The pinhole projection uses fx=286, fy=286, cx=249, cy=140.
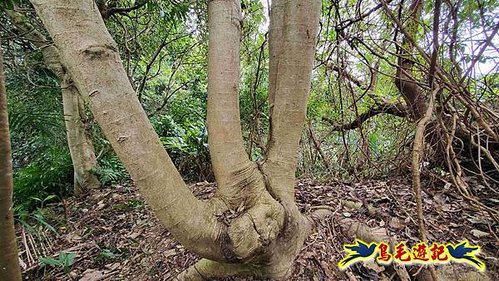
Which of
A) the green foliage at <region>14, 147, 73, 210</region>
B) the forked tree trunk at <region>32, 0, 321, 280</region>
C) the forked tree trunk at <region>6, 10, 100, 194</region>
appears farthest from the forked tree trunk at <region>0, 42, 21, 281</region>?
the forked tree trunk at <region>6, 10, 100, 194</region>

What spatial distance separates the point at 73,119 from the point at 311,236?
2.71 m

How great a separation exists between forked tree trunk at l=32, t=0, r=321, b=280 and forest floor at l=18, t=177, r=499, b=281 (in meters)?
0.23

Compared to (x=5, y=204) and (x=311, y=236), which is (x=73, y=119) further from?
(x=311, y=236)

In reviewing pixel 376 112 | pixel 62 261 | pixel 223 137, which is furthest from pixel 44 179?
pixel 376 112

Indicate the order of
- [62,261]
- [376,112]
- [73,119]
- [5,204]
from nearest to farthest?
[5,204] → [62,261] → [73,119] → [376,112]

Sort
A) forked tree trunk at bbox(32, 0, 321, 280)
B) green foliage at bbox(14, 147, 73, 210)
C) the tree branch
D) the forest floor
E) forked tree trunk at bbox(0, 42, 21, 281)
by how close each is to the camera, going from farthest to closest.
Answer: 1. the tree branch
2. green foliage at bbox(14, 147, 73, 210)
3. the forest floor
4. forked tree trunk at bbox(0, 42, 21, 281)
5. forked tree trunk at bbox(32, 0, 321, 280)

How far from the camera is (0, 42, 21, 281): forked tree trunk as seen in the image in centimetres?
111

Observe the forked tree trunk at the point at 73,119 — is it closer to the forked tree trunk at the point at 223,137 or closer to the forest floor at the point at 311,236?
the forest floor at the point at 311,236

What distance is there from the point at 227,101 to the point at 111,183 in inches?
103

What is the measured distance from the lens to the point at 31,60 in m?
3.41

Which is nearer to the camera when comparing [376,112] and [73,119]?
[73,119]

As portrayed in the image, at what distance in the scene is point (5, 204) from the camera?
113 centimetres

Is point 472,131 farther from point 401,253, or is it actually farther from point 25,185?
point 25,185

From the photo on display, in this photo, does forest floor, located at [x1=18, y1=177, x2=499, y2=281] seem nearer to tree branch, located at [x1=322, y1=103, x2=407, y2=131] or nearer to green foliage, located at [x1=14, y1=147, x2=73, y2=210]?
green foliage, located at [x1=14, y1=147, x2=73, y2=210]
